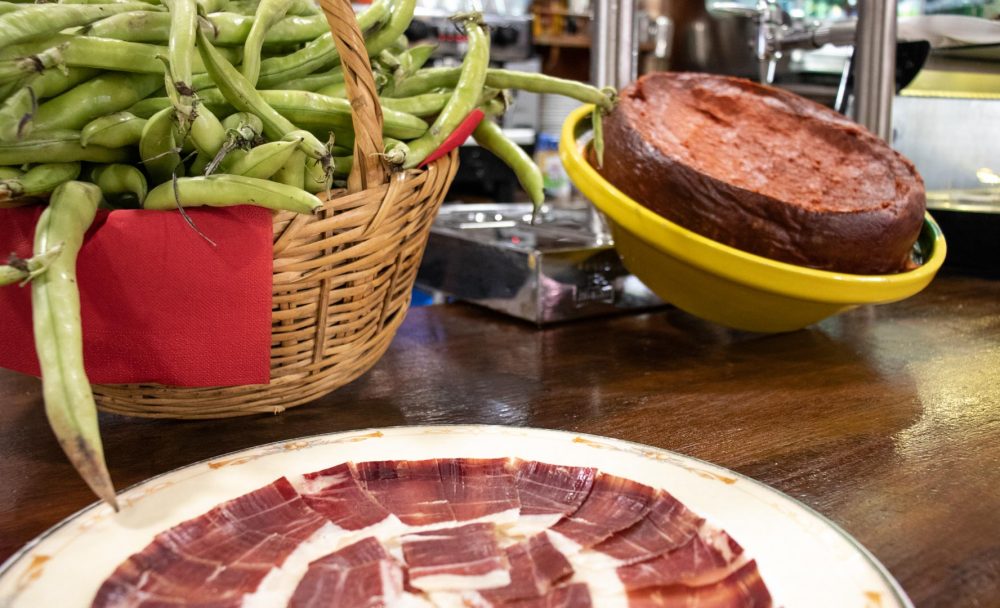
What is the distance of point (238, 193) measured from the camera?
0.67m

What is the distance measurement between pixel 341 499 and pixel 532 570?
18 cm

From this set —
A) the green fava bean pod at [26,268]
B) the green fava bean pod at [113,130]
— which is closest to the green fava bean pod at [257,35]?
the green fava bean pod at [113,130]

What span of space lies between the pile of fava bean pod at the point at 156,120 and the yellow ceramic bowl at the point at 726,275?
12.5 inches

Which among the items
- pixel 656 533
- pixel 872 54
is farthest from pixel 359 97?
pixel 872 54

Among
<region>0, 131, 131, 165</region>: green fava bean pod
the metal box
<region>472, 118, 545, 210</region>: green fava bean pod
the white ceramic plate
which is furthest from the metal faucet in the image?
<region>0, 131, 131, 165</region>: green fava bean pod

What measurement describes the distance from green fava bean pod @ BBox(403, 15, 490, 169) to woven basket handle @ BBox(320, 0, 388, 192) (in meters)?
0.04

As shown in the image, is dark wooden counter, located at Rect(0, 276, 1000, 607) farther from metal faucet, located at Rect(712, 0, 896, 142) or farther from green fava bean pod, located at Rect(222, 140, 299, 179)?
metal faucet, located at Rect(712, 0, 896, 142)

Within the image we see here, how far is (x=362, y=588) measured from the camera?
0.52 metres

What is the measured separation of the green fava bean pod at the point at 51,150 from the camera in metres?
0.68

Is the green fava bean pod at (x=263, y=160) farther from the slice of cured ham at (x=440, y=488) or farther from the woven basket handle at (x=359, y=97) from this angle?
the slice of cured ham at (x=440, y=488)

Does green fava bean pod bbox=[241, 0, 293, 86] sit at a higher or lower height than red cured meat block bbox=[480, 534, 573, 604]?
higher

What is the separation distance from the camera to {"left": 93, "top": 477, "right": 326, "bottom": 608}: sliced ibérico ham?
1.66 feet

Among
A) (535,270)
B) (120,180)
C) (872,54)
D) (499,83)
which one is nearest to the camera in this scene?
(120,180)

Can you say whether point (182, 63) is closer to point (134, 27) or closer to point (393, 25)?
point (134, 27)
